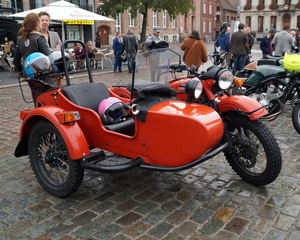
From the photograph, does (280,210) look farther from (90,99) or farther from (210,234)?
(90,99)

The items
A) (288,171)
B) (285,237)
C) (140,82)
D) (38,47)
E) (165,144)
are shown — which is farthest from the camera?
(38,47)

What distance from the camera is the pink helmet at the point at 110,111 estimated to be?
11.6ft

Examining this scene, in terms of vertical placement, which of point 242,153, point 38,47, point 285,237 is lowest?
point 285,237

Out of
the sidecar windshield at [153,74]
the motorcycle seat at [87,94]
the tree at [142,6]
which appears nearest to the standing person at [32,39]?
the motorcycle seat at [87,94]

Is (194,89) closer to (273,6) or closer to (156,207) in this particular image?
(156,207)

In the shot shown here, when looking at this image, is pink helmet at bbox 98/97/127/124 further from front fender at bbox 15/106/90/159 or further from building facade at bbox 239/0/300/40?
building facade at bbox 239/0/300/40

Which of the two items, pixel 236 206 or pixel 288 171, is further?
pixel 288 171

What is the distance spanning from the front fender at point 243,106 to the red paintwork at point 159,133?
0.40 metres

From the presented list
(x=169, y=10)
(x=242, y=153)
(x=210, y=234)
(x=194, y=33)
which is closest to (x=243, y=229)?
(x=210, y=234)

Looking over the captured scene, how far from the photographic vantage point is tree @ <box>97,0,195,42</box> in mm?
27688

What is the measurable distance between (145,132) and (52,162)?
1048 mm

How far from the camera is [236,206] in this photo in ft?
10.4

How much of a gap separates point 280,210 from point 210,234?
0.76 metres

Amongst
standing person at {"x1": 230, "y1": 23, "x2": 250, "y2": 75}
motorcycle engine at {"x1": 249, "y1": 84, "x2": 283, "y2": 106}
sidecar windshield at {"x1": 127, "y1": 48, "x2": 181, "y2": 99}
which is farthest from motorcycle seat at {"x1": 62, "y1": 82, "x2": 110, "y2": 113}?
standing person at {"x1": 230, "y1": 23, "x2": 250, "y2": 75}
